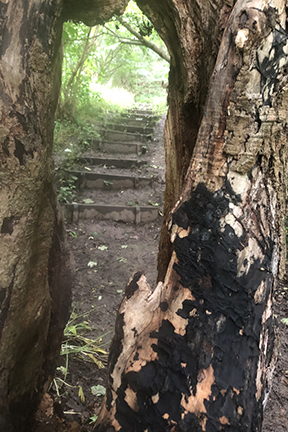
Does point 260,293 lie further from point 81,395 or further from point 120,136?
point 120,136

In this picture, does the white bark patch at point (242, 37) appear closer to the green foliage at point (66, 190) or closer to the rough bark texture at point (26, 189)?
the rough bark texture at point (26, 189)

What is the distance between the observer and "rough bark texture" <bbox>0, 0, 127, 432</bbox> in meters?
1.41

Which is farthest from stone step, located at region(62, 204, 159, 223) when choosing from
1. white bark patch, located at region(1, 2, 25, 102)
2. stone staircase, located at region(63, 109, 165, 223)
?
white bark patch, located at region(1, 2, 25, 102)

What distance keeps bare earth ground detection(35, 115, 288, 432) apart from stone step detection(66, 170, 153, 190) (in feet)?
1.98

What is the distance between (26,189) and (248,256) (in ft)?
3.55

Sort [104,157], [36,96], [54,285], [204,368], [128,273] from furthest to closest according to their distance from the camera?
[104,157] < [128,273] < [54,285] < [36,96] < [204,368]

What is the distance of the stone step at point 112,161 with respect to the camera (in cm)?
706

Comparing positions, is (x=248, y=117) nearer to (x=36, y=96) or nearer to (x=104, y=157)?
(x=36, y=96)

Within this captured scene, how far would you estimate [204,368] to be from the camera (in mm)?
1165

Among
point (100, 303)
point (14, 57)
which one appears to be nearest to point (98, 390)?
point (100, 303)

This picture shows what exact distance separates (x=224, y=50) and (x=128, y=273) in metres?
3.60

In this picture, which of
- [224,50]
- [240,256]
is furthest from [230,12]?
[240,256]

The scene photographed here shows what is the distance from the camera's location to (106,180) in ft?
21.2

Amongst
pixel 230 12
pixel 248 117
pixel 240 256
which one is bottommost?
pixel 240 256
